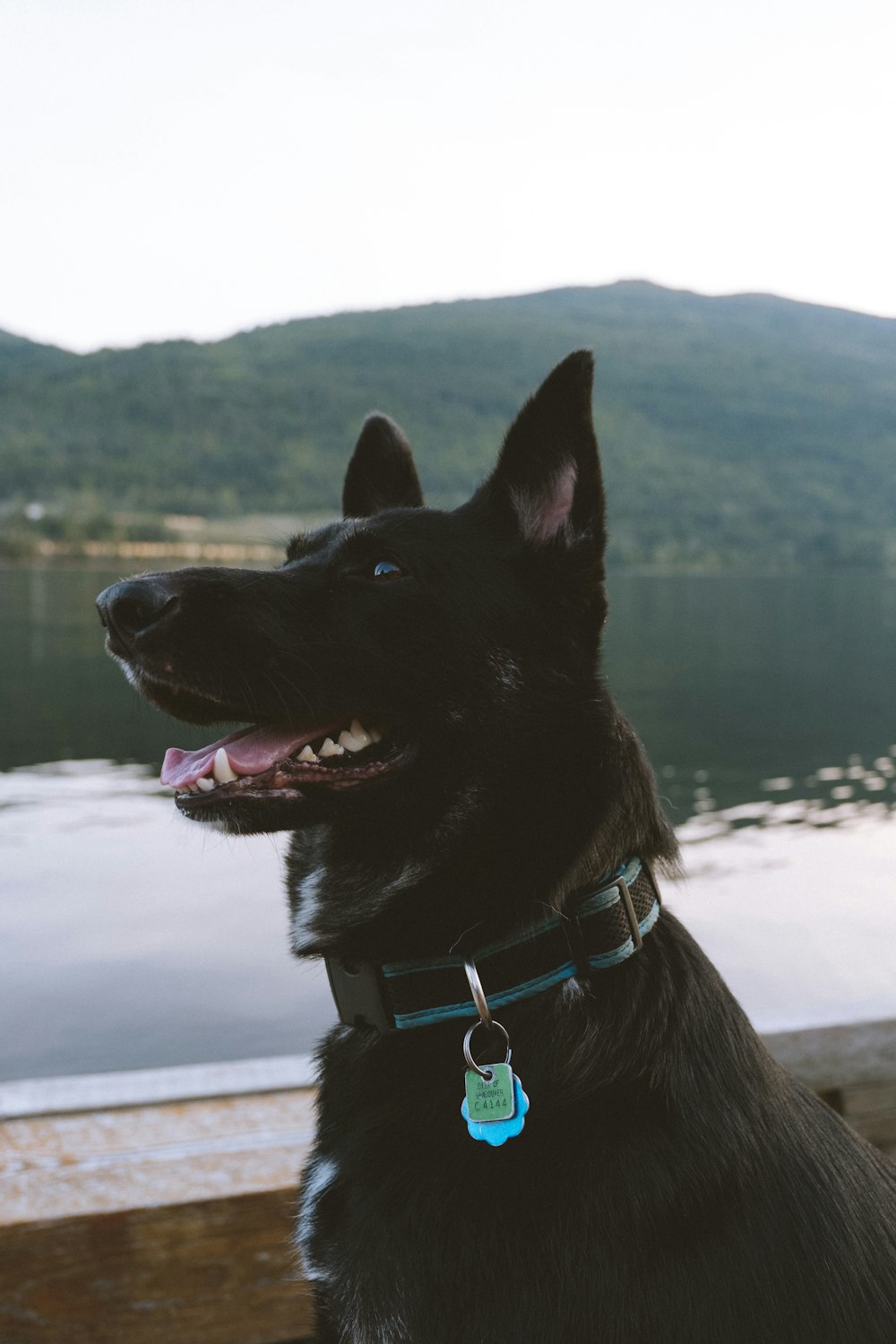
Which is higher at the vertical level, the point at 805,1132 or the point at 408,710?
the point at 408,710

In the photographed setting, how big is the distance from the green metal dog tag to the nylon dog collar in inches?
6.4

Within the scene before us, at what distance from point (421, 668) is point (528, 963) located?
2.09 ft

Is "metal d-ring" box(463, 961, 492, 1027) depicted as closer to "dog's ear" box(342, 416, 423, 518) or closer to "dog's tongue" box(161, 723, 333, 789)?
"dog's tongue" box(161, 723, 333, 789)

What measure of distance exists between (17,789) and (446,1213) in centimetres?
1823

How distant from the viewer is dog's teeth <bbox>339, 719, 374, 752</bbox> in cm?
228

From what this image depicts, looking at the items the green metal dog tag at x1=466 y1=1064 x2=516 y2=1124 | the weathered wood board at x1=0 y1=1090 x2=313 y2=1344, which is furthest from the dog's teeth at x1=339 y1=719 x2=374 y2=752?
the weathered wood board at x1=0 y1=1090 x2=313 y2=1344

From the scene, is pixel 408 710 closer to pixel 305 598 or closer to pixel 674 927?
pixel 305 598

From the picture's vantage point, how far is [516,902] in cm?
211

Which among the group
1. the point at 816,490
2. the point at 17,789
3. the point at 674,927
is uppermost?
the point at 674,927

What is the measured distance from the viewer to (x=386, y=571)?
243 centimetres

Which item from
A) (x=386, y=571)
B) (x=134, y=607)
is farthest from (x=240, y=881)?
(x=134, y=607)

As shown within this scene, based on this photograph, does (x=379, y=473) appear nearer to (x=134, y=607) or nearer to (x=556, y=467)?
(x=556, y=467)

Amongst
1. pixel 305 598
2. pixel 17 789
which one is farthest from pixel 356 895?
pixel 17 789

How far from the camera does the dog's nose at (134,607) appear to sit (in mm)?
2139
